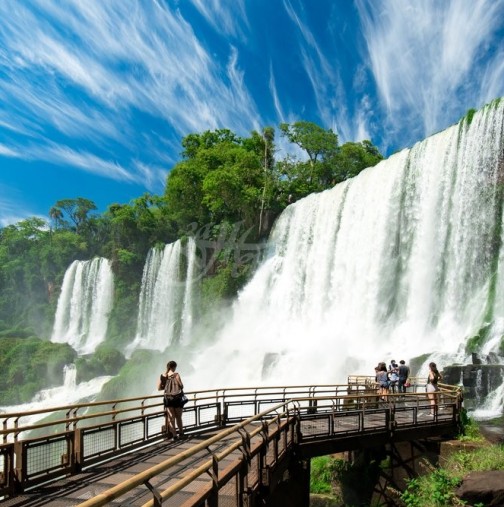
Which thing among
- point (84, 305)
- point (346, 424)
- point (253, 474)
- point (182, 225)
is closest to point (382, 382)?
point (346, 424)

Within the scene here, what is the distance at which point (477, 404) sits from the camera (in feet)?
52.2

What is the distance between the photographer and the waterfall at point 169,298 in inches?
1841

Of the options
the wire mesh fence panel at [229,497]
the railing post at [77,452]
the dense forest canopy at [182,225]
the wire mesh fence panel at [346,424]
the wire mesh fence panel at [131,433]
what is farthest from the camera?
the dense forest canopy at [182,225]

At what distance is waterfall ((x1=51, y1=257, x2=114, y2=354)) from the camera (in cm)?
5538

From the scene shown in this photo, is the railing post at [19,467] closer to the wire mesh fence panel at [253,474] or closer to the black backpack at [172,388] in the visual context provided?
Answer: the wire mesh fence panel at [253,474]

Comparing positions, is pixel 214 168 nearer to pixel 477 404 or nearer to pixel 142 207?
pixel 142 207

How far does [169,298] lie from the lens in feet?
157

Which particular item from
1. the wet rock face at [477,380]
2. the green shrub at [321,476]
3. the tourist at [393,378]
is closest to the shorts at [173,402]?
the green shrub at [321,476]

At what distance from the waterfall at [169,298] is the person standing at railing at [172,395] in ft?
115

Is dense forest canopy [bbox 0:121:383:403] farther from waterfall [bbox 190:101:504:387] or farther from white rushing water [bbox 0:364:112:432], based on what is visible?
waterfall [bbox 190:101:504:387]

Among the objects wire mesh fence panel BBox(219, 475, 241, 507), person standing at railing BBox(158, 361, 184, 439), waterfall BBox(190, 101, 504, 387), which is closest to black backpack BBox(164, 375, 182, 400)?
person standing at railing BBox(158, 361, 184, 439)

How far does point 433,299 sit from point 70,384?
3069cm

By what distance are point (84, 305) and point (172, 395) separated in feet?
168

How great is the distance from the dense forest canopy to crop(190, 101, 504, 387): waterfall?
27.8ft
